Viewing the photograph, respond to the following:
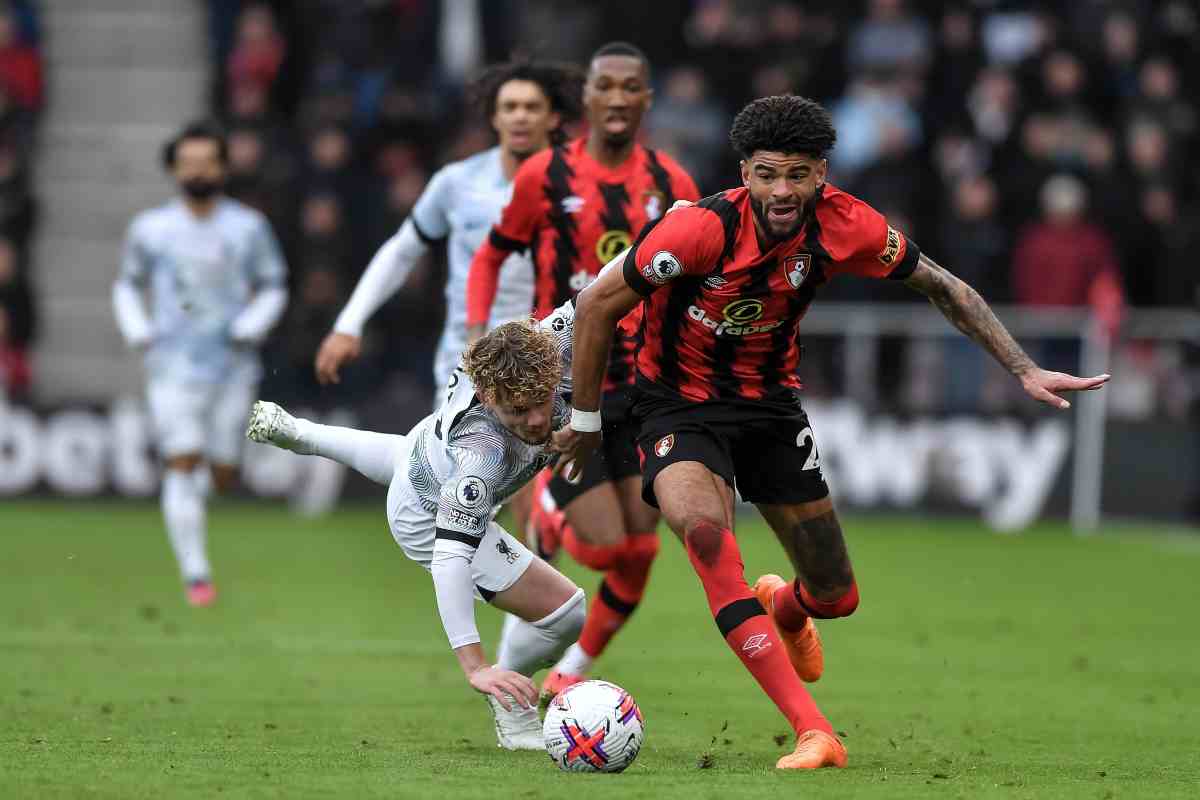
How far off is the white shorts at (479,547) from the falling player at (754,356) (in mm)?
394

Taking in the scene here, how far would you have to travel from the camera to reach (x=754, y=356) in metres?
7.08

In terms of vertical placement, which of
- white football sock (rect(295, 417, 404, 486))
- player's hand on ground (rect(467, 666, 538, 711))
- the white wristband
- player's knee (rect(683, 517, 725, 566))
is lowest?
player's hand on ground (rect(467, 666, 538, 711))

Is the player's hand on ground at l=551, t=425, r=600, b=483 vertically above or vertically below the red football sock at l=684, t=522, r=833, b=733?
above

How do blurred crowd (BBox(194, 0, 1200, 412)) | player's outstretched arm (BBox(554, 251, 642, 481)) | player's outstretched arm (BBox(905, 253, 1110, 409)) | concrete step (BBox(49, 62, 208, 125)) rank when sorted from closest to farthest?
player's outstretched arm (BBox(554, 251, 642, 481)) < player's outstretched arm (BBox(905, 253, 1110, 409)) < blurred crowd (BBox(194, 0, 1200, 412)) < concrete step (BBox(49, 62, 208, 125))

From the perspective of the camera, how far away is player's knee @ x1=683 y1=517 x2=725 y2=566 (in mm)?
6613

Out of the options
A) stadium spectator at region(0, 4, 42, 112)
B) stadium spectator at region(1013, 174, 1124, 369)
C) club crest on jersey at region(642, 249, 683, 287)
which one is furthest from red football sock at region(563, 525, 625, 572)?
stadium spectator at region(0, 4, 42, 112)

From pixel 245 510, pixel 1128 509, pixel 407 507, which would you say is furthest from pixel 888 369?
pixel 407 507

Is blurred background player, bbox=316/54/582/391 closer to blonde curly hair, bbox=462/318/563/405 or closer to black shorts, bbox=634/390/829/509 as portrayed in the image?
Result: black shorts, bbox=634/390/829/509

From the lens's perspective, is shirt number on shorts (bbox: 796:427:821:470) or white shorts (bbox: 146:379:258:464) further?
white shorts (bbox: 146:379:258:464)

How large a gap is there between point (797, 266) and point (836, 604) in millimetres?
1328

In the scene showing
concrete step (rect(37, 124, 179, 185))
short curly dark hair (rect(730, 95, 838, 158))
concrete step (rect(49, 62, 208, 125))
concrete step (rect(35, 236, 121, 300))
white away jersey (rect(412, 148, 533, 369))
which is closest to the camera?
short curly dark hair (rect(730, 95, 838, 158))

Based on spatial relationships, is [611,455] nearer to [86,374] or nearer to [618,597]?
[618,597]

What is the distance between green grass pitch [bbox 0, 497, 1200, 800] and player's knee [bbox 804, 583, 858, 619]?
48 cm

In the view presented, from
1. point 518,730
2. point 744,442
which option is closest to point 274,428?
point 518,730
